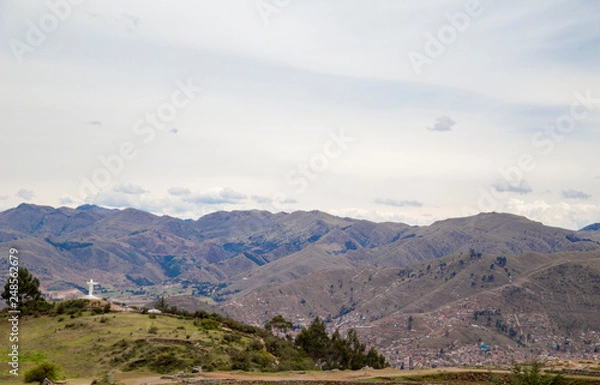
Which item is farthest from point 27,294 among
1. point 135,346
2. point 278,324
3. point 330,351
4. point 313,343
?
point 330,351

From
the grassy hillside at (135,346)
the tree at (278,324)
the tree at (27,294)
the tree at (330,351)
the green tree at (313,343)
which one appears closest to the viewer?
the grassy hillside at (135,346)

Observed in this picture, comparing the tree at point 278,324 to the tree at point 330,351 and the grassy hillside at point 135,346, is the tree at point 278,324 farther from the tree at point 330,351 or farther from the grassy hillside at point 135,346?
the grassy hillside at point 135,346

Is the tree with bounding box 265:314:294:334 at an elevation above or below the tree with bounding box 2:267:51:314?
below

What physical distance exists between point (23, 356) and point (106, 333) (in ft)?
25.2

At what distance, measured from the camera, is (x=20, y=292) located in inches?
2584

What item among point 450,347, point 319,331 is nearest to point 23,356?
point 319,331

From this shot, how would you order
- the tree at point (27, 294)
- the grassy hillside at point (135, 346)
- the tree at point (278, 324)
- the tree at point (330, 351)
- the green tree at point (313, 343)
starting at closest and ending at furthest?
the grassy hillside at point (135, 346) < the tree at point (330, 351) < the green tree at point (313, 343) < the tree at point (27, 294) < the tree at point (278, 324)

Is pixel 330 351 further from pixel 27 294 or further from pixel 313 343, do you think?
pixel 27 294

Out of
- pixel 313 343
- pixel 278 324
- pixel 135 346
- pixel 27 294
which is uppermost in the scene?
pixel 27 294

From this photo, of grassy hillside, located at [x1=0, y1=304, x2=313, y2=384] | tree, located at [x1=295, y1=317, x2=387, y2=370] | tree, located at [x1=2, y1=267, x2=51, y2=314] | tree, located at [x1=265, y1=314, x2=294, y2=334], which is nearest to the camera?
grassy hillside, located at [x1=0, y1=304, x2=313, y2=384]

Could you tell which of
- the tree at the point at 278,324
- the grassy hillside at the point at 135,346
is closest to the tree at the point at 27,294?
the grassy hillside at the point at 135,346

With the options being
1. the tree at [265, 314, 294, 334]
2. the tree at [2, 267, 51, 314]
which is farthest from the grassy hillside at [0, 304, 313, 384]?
the tree at [265, 314, 294, 334]

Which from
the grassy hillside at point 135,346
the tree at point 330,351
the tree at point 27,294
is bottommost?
the tree at point 330,351

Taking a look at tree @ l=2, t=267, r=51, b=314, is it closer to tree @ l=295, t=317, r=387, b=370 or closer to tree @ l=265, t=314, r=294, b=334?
tree @ l=265, t=314, r=294, b=334
